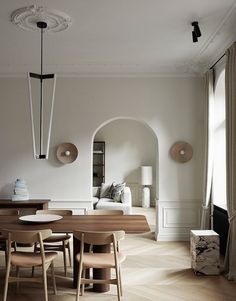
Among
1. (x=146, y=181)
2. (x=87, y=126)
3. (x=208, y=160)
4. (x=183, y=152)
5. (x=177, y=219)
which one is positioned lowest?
(x=177, y=219)

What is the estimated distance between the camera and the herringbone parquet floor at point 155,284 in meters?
3.44

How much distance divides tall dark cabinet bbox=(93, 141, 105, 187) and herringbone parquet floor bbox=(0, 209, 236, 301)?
5.35 m

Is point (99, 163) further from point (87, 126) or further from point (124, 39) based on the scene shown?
point (124, 39)

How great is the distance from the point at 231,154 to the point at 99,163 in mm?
6649

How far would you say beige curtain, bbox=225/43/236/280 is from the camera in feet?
13.1

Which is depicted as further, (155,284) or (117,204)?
(117,204)

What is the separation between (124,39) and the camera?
443 centimetres

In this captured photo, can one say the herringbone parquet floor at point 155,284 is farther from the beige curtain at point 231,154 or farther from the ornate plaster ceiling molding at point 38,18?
the ornate plaster ceiling molding at point 38,18

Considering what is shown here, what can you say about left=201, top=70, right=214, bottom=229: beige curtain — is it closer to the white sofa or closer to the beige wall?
the beige wall

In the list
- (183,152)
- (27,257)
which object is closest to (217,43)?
(183,152)

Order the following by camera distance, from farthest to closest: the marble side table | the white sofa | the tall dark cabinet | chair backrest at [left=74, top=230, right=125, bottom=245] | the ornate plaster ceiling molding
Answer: the tall dark cabinet
the white sofa
the marble side table
the ornate plaster ceiling molding
chair backrest at [left=74, top=230, right=125, bottom=245]

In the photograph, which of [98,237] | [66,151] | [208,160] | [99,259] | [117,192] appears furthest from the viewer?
[117,192]

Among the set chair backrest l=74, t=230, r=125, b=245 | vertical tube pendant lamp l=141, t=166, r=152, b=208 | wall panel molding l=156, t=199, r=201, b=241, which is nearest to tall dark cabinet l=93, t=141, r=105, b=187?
vertical tube pendant lamp l=141, t=166, r=152, b=208

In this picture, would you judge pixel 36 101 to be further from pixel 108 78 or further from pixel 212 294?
pixel 212 294
